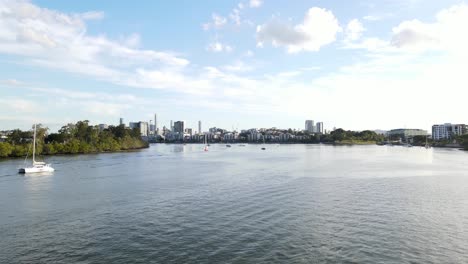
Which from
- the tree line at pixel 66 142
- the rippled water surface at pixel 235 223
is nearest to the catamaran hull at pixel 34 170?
the rippled water surface at pixel 235 223

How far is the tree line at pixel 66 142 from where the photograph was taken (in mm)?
98375

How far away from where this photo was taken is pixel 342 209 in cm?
2800

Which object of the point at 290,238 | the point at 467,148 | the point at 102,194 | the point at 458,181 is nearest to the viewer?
the point at 290,238

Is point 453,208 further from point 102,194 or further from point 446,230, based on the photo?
point 102,194

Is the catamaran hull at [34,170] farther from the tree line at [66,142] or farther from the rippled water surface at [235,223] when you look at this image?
the tree line at [66,142]

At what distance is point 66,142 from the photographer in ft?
399

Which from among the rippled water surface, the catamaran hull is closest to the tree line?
the catamaran hull

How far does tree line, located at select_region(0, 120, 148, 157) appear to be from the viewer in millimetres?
98375

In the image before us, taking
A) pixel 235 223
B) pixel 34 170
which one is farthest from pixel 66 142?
pixel 235 223

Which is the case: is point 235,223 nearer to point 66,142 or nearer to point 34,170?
point 34,170

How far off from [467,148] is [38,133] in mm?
165650

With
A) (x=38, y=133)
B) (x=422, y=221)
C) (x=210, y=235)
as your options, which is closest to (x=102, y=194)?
(x=210, y=235)

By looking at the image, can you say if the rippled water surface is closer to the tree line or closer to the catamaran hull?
the catamaran hull

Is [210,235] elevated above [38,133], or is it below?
below
